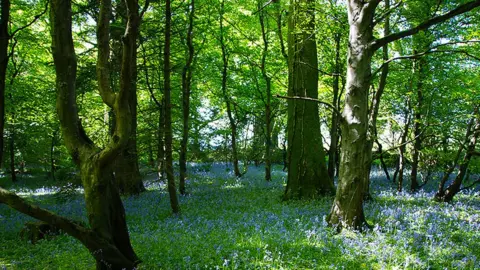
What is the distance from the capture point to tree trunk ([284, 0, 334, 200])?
10.3m

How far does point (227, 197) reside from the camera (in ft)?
37.0

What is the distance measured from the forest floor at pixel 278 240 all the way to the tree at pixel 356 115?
513 mm

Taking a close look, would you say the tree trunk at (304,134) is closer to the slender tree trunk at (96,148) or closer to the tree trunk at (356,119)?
the tree trunk at (356,119)

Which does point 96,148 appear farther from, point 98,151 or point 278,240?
point 278,240

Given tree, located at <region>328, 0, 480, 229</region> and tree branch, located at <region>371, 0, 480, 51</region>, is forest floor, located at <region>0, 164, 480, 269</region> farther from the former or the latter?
tree branch, located at <region>371, 0, 480, 51</region>

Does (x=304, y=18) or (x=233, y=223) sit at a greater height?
(x=304, y=18)

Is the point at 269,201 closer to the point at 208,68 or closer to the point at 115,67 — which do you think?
the point at 115,67

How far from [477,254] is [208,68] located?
53.2ft

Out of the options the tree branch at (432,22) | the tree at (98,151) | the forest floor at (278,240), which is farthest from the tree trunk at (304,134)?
the tree at (98,151)

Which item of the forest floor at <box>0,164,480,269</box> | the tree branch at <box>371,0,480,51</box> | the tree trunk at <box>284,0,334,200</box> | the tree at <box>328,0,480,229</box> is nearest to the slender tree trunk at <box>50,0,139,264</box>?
the forest floor at <box>0,164,480,269</box>

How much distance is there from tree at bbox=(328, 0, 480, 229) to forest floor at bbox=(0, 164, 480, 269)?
51 centimetres

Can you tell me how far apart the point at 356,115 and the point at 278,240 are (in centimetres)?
254

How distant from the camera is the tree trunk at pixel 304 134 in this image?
1030cm

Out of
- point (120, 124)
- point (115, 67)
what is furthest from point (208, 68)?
point (120, 124)
